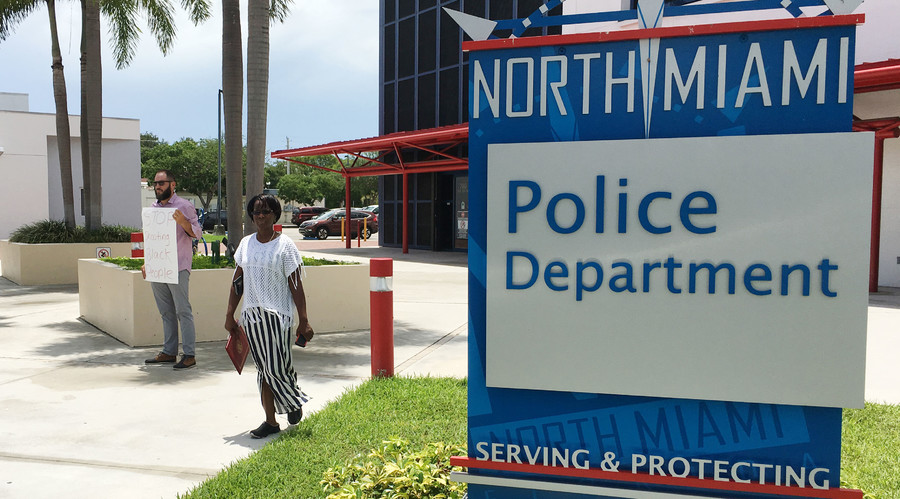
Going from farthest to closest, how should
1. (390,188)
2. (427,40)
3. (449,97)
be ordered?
(390,188) → (427,40) → (449,97)

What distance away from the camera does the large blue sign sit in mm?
1998

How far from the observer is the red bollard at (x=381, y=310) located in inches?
226

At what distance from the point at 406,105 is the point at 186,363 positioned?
21.0m

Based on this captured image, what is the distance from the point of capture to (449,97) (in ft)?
79.7

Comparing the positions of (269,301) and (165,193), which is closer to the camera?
(269,301)

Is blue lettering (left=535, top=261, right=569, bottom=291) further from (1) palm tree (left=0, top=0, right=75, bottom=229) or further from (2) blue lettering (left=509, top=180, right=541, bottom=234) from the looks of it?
(1) palm tree (left=0, top=0, right=75, bottom=229)

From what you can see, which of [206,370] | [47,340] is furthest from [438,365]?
[47,340]

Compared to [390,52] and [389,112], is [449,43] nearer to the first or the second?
[390,52]

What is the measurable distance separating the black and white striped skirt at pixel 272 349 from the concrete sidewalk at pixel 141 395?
39cm

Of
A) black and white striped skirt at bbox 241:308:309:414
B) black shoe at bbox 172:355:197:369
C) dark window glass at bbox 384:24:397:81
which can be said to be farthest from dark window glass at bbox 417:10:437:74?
black and white striped skirt at bbox 241:308:309:414

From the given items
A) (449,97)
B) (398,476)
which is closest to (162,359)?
(398,476)

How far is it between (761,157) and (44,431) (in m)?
4.92

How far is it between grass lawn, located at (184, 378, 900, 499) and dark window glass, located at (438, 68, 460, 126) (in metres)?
19.1

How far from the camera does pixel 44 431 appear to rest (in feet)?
15.8
